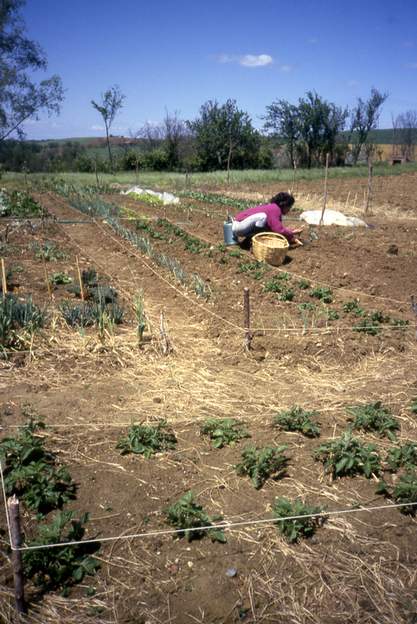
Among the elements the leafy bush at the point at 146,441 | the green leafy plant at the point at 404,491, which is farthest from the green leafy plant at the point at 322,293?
the green leafy plant at the point at 404,491

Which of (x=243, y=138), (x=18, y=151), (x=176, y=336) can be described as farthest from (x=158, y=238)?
(x=243, y=138)

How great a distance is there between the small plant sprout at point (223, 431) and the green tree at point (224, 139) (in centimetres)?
3934

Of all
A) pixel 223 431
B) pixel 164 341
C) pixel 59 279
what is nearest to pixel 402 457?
pixel 223 431

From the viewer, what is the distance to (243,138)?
139 feet

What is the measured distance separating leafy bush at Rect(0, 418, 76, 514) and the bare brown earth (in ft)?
0.32

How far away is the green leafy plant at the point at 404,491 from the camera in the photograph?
2953 millimetres

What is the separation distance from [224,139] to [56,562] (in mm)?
41586

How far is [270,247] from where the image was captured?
831 centimetres

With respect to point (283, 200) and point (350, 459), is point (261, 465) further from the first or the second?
point (283, 200)

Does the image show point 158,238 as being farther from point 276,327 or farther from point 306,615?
point 306,615

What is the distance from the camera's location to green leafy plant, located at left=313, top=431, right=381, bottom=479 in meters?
3.24

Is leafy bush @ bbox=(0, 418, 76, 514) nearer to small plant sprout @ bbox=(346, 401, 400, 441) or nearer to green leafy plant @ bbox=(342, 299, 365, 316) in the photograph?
small plant sprout @ bbox=(346, 401, 400, 441)

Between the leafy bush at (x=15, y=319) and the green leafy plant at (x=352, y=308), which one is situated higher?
the leafy bush at (x=15, y=319)

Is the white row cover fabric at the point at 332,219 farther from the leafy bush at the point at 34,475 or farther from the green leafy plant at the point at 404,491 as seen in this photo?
the leafy bush at the point at 34,475
